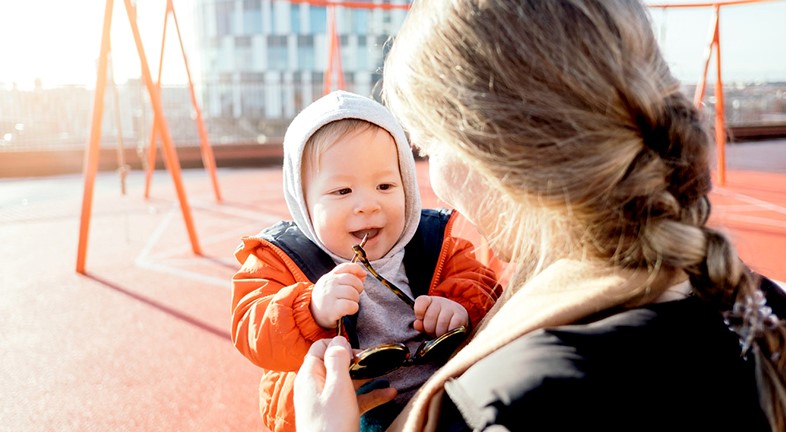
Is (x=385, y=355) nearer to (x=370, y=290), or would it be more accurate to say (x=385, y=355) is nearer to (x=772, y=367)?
(x=370, y=290)

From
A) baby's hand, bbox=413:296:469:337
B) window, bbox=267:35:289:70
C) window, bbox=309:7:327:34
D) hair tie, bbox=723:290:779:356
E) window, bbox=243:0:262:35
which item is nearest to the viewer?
hair tie, bbox=723:290:779:356

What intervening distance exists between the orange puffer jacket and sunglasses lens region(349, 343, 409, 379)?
0.68ft

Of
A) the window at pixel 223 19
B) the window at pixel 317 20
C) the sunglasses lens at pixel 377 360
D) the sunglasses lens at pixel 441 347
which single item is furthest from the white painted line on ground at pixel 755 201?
the window at pixel 223 19

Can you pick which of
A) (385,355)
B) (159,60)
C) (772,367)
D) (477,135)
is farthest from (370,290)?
(159,60)

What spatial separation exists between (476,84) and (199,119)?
15.7ft

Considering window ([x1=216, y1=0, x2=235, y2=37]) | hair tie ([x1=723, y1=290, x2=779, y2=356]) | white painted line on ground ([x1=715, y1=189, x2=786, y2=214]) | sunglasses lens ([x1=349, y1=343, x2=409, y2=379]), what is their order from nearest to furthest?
hair tie ([x1=723, y1=290, x2=779, y2=356]) < sunglasses lens ([x1=349, y1=343, x2=409, y2=379]) < white painted line on ground ([x1=715, y1=189, x2=786, y2=214]) < window ([x1=216, y1=0, x2=235, y2=37])

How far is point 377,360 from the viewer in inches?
39.5

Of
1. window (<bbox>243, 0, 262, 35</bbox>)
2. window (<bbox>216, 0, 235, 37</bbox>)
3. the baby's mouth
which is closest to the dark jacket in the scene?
the baby's mouth

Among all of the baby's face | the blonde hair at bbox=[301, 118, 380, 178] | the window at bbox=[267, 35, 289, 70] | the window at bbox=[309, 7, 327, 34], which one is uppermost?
the window at bbox=[309, 7, 327, 34]

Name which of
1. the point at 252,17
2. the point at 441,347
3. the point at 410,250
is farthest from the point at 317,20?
the point at 441,347

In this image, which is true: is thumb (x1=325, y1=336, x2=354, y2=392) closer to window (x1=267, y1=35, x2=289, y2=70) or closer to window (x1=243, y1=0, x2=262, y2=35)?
window (x1=267, y1=35, x2=289, y2=70)

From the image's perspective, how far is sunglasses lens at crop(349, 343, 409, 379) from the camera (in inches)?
38.9

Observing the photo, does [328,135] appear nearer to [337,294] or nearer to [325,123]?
[325,123]

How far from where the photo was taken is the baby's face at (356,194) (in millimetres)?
1349
